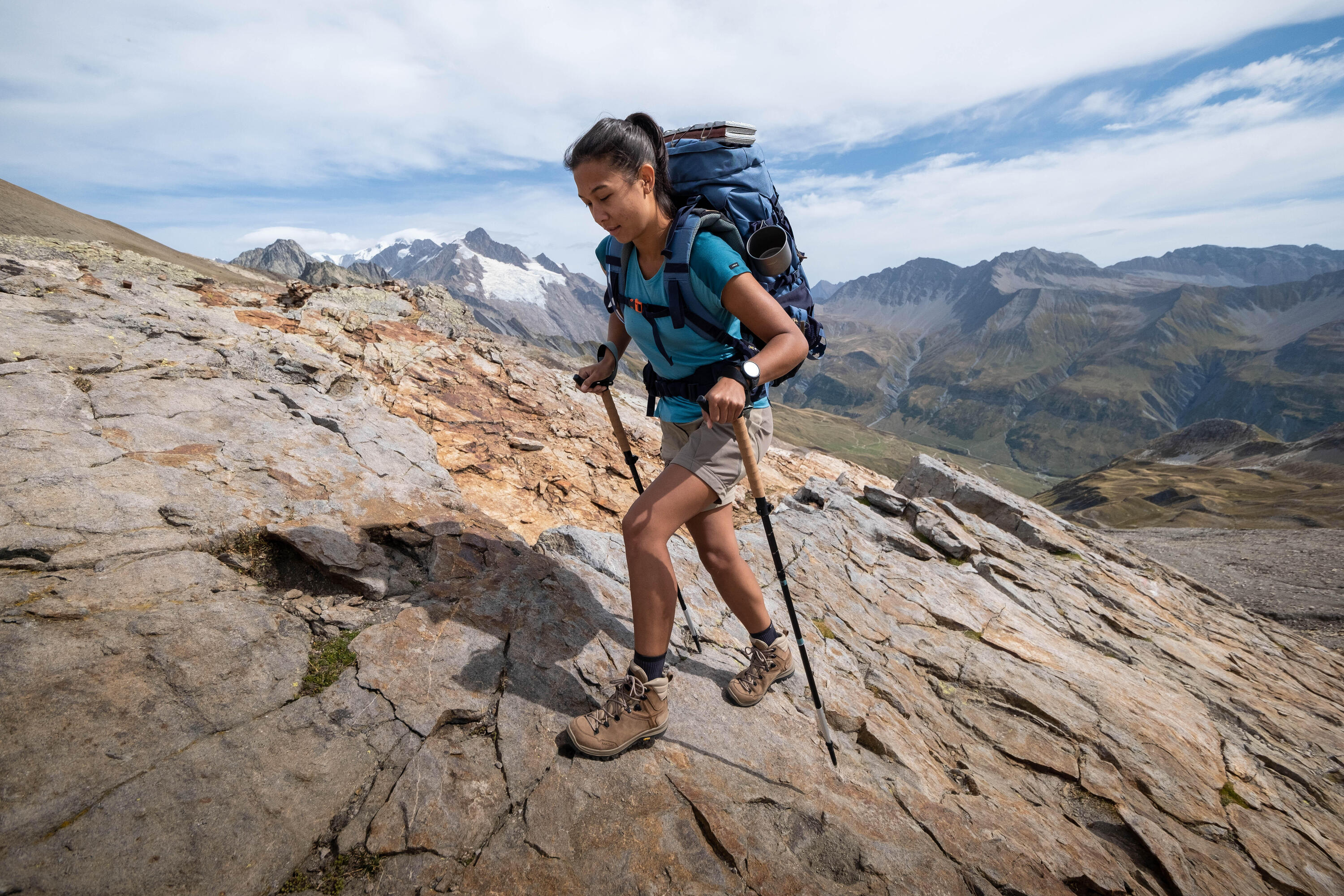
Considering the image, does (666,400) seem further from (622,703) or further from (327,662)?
(327,662)

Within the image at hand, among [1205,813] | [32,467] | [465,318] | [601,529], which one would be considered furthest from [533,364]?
[1205,813]

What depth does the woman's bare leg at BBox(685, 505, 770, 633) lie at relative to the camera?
5.71m

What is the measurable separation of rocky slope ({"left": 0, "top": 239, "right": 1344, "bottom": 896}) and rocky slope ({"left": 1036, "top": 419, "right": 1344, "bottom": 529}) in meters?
132

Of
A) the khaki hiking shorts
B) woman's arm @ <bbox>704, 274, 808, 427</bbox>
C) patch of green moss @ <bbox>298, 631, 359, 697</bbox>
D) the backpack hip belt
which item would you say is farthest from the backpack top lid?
patch of green moss @ <bbox>298, 631, 359, 697</bbox>

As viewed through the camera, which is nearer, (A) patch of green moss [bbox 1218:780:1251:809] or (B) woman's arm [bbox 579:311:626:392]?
(B) woman's arm [bbox 579:311:626:392]

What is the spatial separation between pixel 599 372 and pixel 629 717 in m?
3.74

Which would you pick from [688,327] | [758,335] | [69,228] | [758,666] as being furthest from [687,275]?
[69,228]

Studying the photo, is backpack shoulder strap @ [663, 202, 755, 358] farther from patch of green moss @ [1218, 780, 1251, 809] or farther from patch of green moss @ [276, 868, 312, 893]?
patch of green moss @ [1218, 780, 1251, 809]

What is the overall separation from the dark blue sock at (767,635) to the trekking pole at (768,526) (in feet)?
1.24

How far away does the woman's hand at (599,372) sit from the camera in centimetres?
672

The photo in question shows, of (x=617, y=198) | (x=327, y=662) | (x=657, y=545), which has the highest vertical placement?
(x=617, y=198)

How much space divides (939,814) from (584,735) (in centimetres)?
364

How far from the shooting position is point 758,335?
492 cm

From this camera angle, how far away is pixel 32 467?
6520mm
